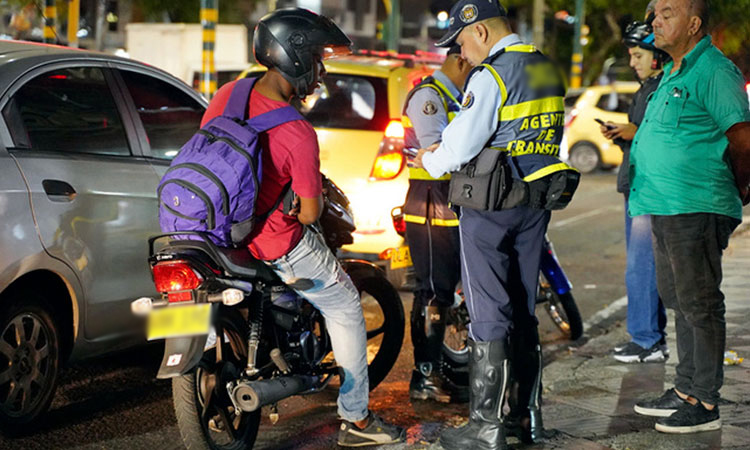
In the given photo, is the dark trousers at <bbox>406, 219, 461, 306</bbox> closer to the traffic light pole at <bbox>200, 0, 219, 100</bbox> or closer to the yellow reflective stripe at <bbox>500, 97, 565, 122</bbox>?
the yellow reflective stripe at <bbox>500, 97, 565, 122</bbox>

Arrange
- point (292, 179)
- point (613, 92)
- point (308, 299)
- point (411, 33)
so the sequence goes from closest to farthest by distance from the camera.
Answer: point (292, 179)
point (308, 299)
point (613, 92)
point (411, 33)

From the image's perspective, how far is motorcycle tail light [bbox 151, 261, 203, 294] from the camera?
4035 millimetres

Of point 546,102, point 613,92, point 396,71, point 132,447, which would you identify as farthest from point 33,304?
point 613,92

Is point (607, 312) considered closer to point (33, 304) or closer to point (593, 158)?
point (33, 304)

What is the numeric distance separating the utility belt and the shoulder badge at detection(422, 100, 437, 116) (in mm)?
915

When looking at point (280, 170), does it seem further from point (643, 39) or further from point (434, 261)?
point (643, 39)

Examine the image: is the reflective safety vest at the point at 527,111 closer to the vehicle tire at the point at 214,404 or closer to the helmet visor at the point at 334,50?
the helmet visor at the point at 334,50

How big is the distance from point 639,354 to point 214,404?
3021 mm

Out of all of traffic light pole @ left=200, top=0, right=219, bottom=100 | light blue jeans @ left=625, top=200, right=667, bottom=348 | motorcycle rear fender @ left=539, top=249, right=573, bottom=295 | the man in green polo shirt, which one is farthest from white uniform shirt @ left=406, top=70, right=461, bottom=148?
traffic light pole @ left=200, top=0, right=219, bottom=100

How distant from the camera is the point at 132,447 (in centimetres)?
470

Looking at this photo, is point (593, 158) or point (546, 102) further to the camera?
point (593, 158)

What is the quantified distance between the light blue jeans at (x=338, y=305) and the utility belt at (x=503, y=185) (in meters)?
0.62

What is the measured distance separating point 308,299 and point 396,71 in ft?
13.6

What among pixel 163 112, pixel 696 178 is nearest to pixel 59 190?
pixel 163 112
